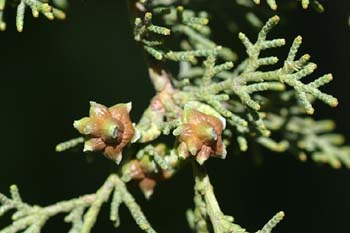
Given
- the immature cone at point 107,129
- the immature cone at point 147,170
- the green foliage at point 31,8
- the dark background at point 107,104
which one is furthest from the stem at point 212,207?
the dark background at point 107,104

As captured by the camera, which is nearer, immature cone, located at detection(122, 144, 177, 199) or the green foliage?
the green foliage

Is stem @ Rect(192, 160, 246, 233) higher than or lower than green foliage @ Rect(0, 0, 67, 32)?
lower

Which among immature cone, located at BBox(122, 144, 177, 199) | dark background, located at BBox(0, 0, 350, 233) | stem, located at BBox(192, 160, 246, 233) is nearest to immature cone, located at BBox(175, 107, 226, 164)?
stem, located at BBox(192, 160, 246, 233)

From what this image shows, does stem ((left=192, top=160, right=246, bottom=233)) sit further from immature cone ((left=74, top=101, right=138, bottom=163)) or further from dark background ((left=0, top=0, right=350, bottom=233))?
dark background ((left=0, top=0, right=350, bottom=233))

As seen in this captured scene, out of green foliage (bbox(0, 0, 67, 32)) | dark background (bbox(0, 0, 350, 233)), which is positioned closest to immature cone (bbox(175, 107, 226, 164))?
green foliage (bbox(0, 0, 67, 32))

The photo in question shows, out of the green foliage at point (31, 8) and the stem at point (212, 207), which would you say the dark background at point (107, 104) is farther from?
the stem at point (212, 207)

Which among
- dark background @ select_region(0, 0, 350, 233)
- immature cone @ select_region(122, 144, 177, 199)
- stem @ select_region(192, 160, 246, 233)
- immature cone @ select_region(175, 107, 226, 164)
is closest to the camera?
immature cone @ select_region(175, 107, 226, 164)

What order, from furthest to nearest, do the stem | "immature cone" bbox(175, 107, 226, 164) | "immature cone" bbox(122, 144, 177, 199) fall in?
"immature cone" bbox(122, 144, 177, 199), the stem, "immature cone" bbox(175, 107, 226, 164)

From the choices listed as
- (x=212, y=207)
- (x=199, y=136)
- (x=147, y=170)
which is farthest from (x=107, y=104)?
(x=199, y=136)

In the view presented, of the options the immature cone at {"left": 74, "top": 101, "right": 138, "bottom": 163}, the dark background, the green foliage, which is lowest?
the dark background
